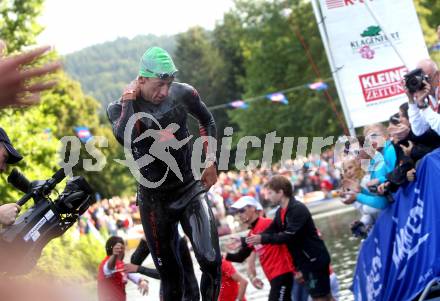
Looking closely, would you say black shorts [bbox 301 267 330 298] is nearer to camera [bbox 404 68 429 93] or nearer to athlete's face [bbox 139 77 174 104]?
camera [bbox 404 68 429 93]

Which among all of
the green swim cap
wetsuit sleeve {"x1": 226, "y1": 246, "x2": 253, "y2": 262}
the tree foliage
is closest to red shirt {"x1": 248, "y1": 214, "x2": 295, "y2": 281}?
wetsuit sleeve {"x1": 226, "y1": 246, "x2": 253, "y2": 262}

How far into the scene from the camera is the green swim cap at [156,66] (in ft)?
21.6

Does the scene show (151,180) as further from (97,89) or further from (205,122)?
(97,89)

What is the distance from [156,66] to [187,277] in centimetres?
201

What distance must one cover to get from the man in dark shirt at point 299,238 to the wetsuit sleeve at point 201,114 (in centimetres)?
257

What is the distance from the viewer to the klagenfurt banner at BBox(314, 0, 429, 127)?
43.2ft

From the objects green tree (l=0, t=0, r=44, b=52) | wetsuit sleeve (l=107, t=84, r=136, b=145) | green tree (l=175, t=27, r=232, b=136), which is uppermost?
green tree (l=0, t=0, r=44, b=52)

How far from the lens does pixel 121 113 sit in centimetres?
661

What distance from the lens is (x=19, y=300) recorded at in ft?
7.79

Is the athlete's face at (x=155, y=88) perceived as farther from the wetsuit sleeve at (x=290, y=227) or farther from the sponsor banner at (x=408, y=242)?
the wetsuit sleeve at (x=290, y=227)

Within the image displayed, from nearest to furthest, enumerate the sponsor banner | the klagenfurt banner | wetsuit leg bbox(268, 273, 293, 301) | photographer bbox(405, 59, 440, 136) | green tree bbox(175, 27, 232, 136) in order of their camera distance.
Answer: the sponsor banner, photographer bbox(405, 59, 440, 136), wetsuit leg bbox(268, 273, 293, 301), the klagenfurt banner, green tree bbox(175, 27, 232, 136)

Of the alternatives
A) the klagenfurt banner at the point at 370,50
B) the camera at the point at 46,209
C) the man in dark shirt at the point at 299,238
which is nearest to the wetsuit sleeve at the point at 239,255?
the man in dark shirt at the point at 299,238

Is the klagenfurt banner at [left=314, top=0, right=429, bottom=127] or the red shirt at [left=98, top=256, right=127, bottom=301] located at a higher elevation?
the klagenfurt banner at [left=314, top=0, right=429, bottom=127]

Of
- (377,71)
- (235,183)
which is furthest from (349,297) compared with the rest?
(235,183)
